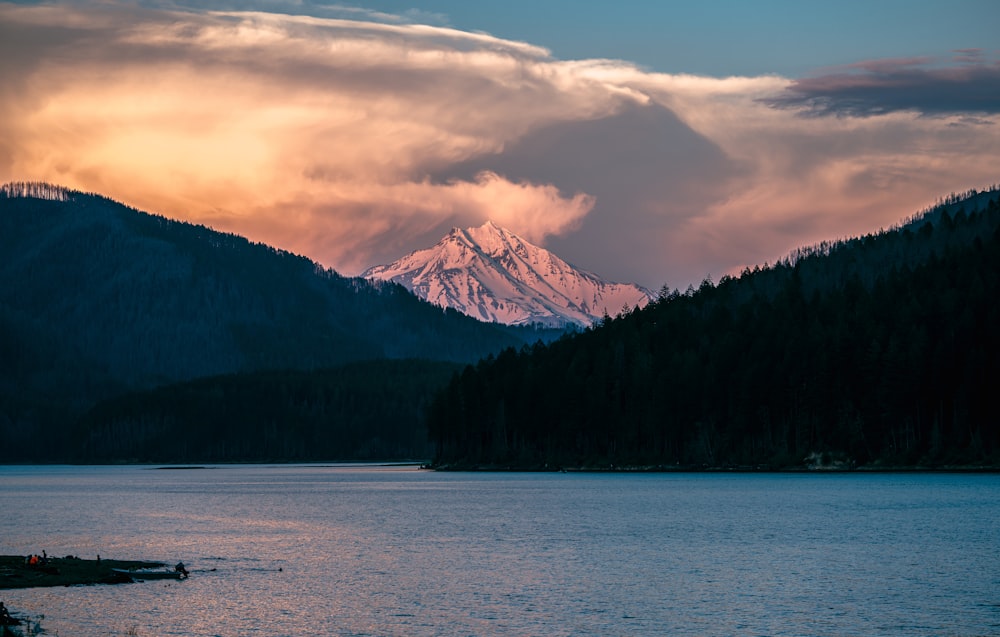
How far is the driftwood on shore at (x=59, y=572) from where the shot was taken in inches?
2411

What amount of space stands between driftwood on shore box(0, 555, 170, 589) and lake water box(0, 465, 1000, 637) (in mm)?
1401

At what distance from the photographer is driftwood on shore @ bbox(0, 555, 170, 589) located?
61250mm

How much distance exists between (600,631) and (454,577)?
1863 centimetres

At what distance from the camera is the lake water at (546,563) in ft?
172

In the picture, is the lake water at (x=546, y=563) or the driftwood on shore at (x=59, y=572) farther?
the driftwood on shore at (x=59, y=572)

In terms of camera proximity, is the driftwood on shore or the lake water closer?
the lake water

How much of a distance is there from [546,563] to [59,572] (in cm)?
2721

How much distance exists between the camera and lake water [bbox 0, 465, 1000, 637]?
52.4m

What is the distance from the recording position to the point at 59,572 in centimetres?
6431

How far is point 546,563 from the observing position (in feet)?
240

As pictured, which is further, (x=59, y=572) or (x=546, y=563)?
(x=546, y=563)

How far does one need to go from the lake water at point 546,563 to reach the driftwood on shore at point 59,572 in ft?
4.60

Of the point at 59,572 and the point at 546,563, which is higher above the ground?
the point at 59,572

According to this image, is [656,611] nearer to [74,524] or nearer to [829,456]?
[74,524]
